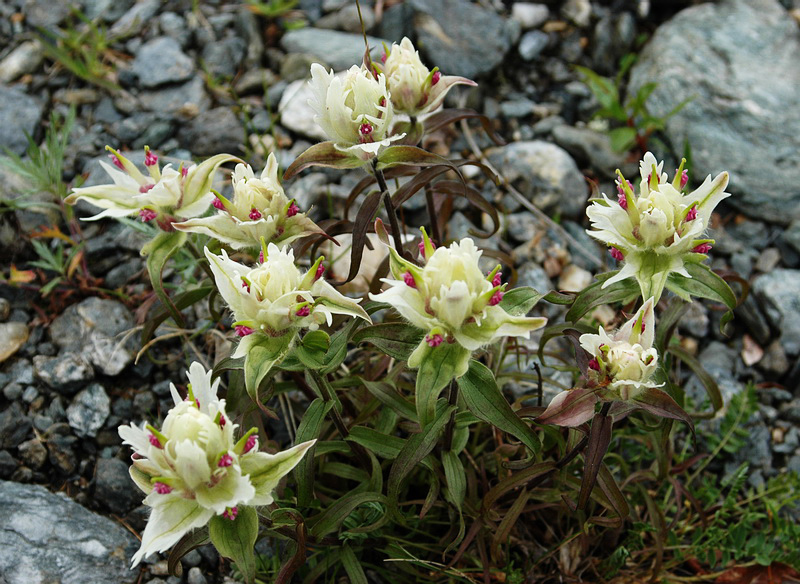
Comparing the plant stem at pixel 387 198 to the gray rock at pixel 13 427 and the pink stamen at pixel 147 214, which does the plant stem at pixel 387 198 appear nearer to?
the pink stamen at pixel 147 214

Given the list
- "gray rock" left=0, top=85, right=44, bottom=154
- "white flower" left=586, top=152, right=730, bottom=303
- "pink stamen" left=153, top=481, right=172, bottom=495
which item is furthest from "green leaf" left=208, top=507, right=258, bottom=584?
"gray rock" left=0, top=85, right=44, bottom=154

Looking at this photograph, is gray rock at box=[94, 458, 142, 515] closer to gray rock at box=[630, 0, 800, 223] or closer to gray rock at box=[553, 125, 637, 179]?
gray rock at box=[553, 125, 637, 179]

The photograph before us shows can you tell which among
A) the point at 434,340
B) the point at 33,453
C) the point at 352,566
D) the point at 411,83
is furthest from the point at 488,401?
the point at 33,453

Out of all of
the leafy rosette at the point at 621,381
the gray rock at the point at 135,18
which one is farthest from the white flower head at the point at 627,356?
the gray rock at the point at 135,18

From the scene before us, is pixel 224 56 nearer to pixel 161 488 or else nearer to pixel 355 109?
pixel 355 109

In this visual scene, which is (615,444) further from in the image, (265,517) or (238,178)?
(238,178)
